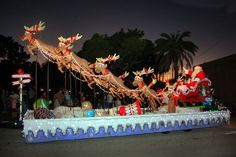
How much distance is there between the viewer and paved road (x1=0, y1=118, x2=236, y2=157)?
7320 mm

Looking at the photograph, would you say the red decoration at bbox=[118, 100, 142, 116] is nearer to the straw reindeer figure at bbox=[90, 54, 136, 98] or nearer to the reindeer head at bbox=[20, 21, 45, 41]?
the straw reindeer figure at bbox=[90, 54, 136, 98]

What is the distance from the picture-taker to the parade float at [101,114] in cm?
878

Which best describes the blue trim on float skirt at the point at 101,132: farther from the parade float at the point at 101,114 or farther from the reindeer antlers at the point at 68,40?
the reindeer antlers at the point at 68,40

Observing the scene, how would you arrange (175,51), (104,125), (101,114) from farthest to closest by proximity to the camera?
(175,51)
(101,114)
(104,125)

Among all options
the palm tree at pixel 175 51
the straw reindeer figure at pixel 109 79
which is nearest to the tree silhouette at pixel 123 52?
the palm tree at pixel 175 51

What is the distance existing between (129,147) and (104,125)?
1.45m

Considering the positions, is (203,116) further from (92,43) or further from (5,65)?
(5,65)

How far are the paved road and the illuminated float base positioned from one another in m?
0.24

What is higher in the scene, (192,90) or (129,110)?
(192,90)

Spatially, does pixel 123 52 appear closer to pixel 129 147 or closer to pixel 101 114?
pixel 101 114

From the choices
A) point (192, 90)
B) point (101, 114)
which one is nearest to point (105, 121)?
point (101, 114)

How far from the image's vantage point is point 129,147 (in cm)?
822

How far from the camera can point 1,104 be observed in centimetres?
2048

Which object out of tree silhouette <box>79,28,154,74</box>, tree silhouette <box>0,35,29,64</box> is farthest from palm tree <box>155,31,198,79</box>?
tree silhouette <box>0,35,29,64</box>
